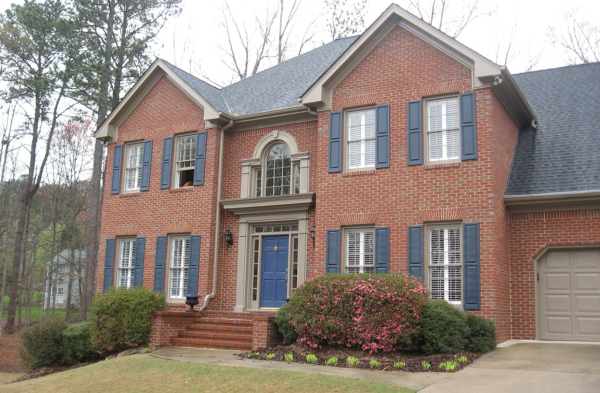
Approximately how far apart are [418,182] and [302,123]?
157 inches

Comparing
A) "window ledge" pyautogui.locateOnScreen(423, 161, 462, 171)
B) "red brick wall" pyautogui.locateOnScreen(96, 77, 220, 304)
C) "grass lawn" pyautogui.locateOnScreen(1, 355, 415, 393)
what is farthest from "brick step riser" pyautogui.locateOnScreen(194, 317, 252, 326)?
"window ledge" pyautogui.locateOnScreen(423, 161, 462, 171)

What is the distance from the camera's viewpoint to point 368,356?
1061 centimetres

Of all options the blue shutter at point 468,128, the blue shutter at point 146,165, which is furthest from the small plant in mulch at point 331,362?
the blue shutter at point 146,165

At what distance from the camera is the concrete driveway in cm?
816

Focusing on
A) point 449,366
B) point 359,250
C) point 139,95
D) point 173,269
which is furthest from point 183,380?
point 139,95

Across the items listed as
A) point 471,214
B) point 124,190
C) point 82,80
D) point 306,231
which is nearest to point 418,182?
point 471,214

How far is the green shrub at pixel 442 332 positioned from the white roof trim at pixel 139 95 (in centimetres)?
895

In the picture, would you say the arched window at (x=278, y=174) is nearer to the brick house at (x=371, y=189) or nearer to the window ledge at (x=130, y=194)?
the brick house at (x=371, y=189)

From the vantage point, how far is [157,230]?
16.5 metres

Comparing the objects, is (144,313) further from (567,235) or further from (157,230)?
(567,235)

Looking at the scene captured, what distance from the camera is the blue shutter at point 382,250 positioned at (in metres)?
13.0

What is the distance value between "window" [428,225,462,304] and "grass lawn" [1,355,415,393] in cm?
426

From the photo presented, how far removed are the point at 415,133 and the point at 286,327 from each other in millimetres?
5223

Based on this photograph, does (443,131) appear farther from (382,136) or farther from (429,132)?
(382,136)
